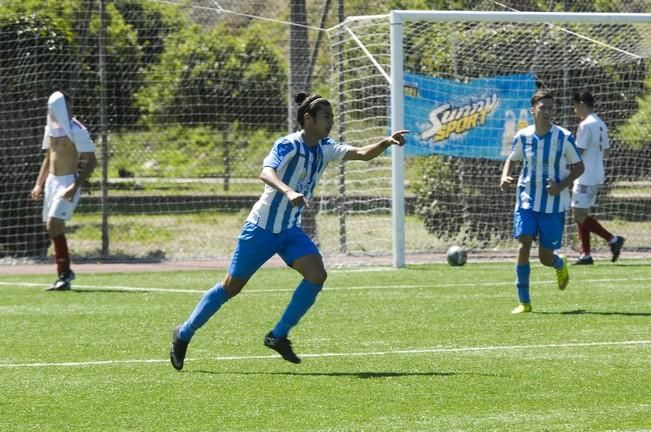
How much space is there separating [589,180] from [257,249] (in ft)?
28.4

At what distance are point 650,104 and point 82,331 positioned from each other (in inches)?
480

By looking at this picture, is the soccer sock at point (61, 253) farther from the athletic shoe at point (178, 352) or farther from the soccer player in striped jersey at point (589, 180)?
the soccer player in striped jersey at point (589, 180)

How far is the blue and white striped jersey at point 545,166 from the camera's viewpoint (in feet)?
38.2

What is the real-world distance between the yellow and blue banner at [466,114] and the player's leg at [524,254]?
6287 mm

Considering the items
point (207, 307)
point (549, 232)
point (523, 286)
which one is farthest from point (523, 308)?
point (207, 307)

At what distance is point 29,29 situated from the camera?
18.6 meters

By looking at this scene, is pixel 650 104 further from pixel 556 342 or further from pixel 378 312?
pixel 556 342

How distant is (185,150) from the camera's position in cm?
2359

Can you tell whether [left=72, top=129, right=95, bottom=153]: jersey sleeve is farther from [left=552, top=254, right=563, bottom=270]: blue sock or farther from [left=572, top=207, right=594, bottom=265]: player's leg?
[left=572, top=207, right=594, bottom=265]: player's leg

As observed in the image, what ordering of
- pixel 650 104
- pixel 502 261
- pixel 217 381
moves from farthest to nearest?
pixel 650 104
pixel 502 261
pixel 217 381

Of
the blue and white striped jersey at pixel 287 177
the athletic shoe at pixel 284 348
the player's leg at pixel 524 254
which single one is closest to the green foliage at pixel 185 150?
the player's leg at pixel 524 254

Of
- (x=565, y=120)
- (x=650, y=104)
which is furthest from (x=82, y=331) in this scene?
(x=650, y=104)

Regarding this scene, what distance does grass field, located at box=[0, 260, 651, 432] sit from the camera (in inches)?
271

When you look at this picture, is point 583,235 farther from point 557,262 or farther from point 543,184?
point 543,184
